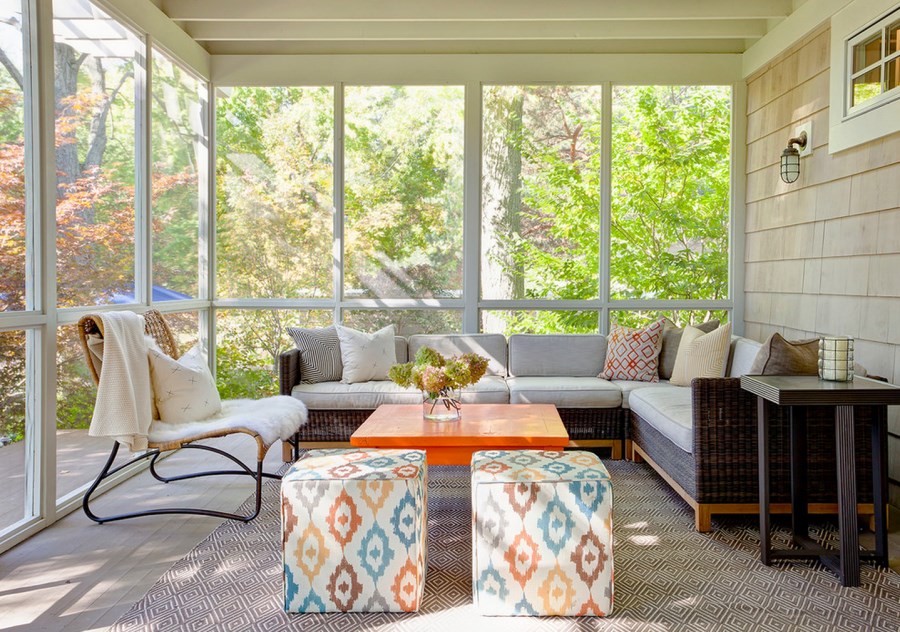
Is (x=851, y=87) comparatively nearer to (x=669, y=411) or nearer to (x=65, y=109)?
(x=669, y=411)

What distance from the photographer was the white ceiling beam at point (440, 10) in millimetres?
4855

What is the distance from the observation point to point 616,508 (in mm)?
3643

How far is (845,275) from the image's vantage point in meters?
4.02

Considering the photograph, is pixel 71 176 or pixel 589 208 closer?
pixel 71 176

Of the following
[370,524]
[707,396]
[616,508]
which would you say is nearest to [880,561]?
[707,396]

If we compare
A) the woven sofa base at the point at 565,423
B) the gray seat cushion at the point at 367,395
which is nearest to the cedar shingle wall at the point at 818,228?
the woven sofa base at the point at 565,423

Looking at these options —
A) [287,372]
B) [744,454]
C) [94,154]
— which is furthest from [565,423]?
[94,154]

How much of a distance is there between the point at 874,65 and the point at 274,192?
413 centimetres

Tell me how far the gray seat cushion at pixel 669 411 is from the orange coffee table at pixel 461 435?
58 cm

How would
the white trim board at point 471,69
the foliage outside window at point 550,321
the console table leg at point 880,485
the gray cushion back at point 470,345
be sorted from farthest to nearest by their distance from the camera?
the foliage outside window at point 550,321 < the white trim board at point 471,69 < the gray cushion back at point 470,345 < the console table leg at point 880,485

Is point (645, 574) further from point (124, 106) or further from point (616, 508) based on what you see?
point (124, 106)

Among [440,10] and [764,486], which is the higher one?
[440,10]

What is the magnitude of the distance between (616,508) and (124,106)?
3.62m

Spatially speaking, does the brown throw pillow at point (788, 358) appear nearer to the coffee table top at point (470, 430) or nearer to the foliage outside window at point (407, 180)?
the coffee table top at point (470, 430)
